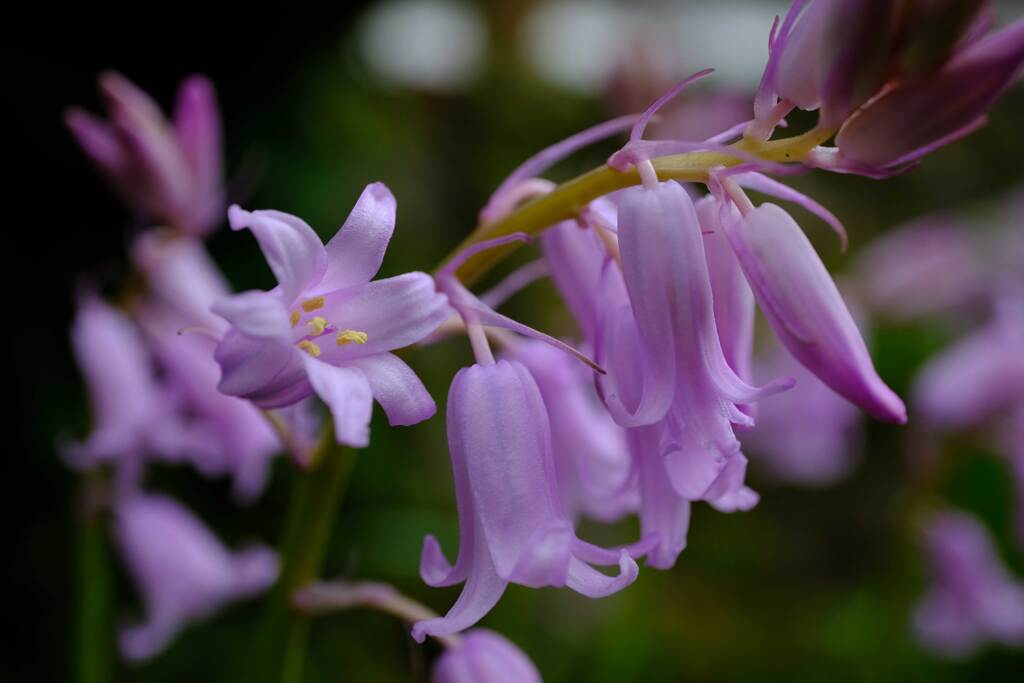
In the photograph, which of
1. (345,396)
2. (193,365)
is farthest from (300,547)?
(193,365)

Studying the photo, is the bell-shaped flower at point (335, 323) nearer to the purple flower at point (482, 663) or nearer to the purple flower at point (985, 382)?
the purple flower at point (482, 663)

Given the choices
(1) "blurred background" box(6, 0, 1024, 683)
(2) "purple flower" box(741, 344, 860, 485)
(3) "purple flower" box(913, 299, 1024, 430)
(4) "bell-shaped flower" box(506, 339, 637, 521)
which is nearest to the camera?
(4) "bell-shaped flower" box(506, 339, 637, 521)

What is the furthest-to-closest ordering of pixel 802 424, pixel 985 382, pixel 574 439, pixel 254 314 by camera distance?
pixel 802 424, pixel 985 382, pixel 574 439, pixel 254 314

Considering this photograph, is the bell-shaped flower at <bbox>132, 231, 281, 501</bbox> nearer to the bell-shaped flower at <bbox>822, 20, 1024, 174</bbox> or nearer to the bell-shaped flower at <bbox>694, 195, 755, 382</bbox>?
the bell-shaped flower at <bbox>694, 195, 755, 382</bbox>

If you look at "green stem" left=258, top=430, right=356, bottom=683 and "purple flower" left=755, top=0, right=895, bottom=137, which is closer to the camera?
"purple flower" left=755, top=0, right=895, bottom=137

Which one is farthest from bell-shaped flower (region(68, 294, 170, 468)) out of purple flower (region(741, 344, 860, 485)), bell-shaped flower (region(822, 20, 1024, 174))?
purple flower (region(741, 344, 860, 485))

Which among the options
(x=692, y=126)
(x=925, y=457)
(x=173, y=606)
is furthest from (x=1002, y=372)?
(x=173, y=606)

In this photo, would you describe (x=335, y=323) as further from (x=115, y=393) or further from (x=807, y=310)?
(x=115, y=393)
